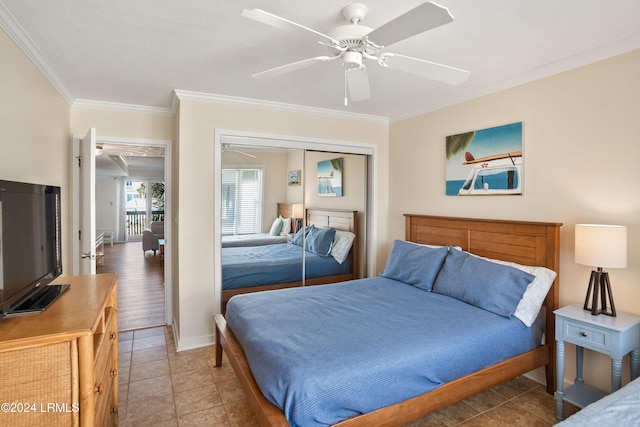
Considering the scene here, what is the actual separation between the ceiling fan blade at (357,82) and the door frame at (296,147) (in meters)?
1.51

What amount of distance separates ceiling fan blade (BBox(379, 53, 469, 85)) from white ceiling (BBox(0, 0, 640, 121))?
246 mm

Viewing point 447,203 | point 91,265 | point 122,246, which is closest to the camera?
point 91,265

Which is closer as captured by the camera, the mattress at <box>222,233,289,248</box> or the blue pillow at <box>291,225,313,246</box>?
the mattress at <box>222,233,289,248</box>

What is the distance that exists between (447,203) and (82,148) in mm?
3686

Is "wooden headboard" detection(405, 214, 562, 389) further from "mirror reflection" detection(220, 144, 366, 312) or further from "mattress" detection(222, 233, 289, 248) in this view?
"mattress" detection(222, 233, 289, 248)

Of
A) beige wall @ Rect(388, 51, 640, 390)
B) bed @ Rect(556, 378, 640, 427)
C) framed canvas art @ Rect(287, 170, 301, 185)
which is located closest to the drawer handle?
bed @ Rect(556, 378, 640, 427)

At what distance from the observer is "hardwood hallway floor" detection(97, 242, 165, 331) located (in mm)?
4215

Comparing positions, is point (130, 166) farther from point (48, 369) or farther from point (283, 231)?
point (48, 369)

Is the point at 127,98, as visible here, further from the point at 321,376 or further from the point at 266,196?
the point at 321,376

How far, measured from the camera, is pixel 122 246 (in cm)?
1026

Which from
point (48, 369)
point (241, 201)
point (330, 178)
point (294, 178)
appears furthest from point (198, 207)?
point (48, 369)

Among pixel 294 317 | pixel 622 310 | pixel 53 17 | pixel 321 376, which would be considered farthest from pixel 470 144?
pixel 53 17

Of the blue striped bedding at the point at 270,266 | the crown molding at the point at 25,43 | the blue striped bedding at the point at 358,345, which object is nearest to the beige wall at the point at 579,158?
the blue striped bedding at the point at 358,345

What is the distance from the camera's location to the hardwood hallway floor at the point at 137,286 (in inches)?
166
